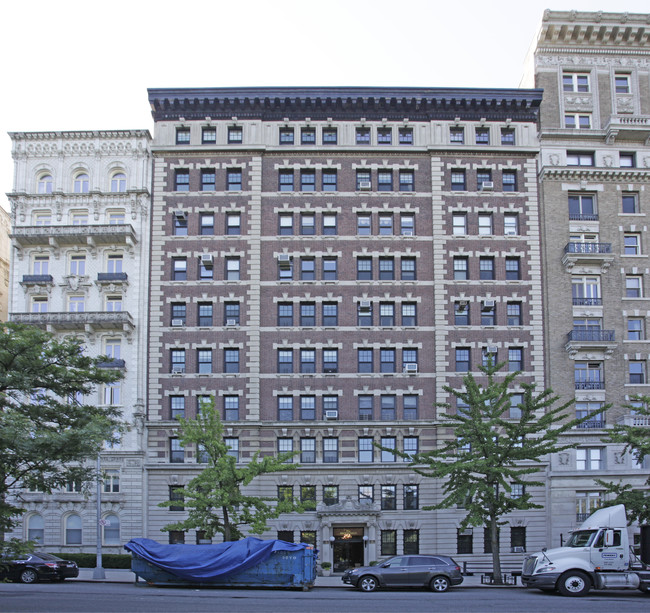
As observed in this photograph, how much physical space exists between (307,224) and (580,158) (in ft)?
61.2

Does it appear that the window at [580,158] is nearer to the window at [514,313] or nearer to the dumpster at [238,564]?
the window at [514,313]

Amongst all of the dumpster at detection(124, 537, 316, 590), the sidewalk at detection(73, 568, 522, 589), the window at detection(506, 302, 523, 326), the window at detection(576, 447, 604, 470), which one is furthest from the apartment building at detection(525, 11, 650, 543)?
the dumpster at detection(124, 537, 316, 590)

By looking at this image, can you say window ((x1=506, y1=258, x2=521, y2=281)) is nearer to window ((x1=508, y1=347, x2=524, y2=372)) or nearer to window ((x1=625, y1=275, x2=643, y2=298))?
window ((x1=508, y1=347, x2=524, y2=372))

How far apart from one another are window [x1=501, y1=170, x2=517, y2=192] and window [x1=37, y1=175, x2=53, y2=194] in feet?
97.9

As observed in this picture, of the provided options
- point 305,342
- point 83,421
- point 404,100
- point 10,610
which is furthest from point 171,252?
point 10,610

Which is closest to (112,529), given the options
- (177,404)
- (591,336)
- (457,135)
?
(177,404)

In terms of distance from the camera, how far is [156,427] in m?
48.4

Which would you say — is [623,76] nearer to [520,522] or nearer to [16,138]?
[520,522]

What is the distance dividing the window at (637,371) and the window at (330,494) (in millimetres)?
19710

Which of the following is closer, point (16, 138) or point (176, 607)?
point (176, 607)

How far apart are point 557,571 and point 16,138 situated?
42.2 meters

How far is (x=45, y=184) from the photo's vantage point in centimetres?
5216

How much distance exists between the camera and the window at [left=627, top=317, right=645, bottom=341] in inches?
1972

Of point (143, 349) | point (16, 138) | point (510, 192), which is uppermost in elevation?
point (16, 138)
